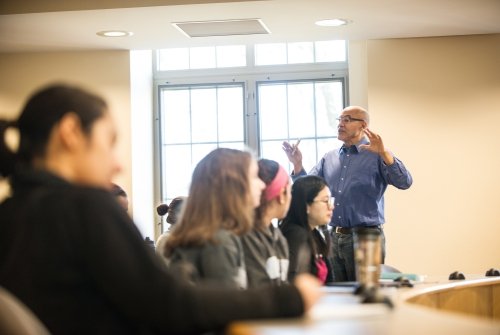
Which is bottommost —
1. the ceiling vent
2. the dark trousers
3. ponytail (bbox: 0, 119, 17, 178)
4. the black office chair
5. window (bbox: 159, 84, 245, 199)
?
the dark trousers

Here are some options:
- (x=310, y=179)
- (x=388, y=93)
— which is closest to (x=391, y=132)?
(x=388, y=93)

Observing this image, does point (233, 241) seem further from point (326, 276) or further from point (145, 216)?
point (145, 216)

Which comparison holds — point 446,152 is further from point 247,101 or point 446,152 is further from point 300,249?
point 300,249

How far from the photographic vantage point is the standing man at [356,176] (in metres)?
5.41

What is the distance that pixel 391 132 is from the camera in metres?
6.74

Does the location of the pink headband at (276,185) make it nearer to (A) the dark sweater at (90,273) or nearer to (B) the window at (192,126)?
(A) the dark sweater at (90,273)

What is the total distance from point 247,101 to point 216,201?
475 cm

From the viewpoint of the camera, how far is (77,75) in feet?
23.1

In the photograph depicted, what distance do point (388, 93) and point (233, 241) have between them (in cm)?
440

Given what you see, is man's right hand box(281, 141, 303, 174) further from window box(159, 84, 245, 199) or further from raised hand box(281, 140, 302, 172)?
window box(159, 84, 245, 199)

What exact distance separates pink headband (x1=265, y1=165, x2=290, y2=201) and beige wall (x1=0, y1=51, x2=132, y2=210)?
11.4 ft

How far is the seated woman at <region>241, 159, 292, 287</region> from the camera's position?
3.03 m

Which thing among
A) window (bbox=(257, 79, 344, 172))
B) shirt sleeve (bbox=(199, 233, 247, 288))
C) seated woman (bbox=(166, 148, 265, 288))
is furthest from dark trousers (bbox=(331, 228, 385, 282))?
shirt sleeve (bbox=(199, 233, 247, 288))

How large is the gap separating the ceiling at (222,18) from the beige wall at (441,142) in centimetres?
22
